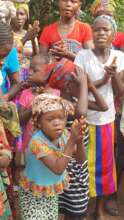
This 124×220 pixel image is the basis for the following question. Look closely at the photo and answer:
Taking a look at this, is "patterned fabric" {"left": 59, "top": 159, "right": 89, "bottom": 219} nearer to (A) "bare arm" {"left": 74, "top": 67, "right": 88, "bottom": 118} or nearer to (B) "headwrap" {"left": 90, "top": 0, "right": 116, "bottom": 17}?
(A) "bare arm" {"left": 74, "top": 67, "right": 88, "bottom": 118}

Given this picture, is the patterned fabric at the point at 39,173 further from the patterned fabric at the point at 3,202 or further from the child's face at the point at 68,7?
the child's face at the point at 68,7

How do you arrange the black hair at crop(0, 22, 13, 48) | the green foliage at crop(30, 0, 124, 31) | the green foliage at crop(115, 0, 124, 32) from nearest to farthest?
the black hair at crop(0, 22, 13, 48), the green foliage at crop(115, 0, 124, 32), the green foliage at crop(30, 0, 124, 31)

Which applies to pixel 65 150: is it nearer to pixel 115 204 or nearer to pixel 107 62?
pixel 107 62

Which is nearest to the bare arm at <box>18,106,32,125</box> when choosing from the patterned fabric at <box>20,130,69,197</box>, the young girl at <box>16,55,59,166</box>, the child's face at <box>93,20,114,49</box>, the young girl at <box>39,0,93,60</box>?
the young girl at <box>16,55,59,166</box>

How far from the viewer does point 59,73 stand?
146 inches

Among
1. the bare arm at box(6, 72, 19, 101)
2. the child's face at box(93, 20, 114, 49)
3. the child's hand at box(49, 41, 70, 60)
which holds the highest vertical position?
the child's face at box(93, 20, 114, 49)

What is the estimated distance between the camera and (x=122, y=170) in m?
4.82

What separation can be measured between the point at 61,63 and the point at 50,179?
0.87 m

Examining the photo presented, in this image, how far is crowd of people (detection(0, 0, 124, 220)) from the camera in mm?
3326

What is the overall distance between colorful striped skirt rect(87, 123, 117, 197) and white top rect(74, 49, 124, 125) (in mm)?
61

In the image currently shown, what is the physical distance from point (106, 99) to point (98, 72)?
0.22 meters

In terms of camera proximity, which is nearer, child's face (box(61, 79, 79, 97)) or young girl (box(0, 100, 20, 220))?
young girl (box(0, 100, 20, 220))

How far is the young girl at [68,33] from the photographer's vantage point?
4.82 m

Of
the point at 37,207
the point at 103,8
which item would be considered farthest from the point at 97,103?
the point at 103,8
